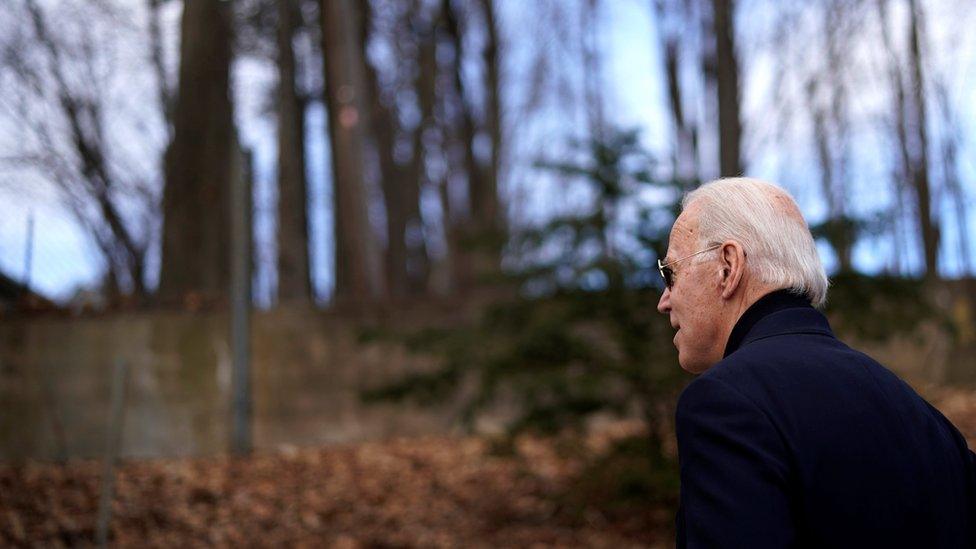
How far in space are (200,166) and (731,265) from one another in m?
9.93

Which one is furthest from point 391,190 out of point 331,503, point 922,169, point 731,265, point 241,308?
point 731,265

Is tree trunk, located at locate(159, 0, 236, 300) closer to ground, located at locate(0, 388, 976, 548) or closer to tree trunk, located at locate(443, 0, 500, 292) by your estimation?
ground, located at locate(0, 388, 976, 548)

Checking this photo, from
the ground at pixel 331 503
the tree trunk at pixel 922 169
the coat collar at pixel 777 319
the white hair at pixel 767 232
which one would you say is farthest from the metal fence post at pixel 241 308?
the tree trunk at pixel 922 169

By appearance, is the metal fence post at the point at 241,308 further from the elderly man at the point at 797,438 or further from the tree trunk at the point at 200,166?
the elderly man at the point at 797,438

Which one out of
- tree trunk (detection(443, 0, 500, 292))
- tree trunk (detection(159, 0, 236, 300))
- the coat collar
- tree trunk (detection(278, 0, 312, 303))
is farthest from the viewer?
tree trunk (detection(443, 0, 500, 292))

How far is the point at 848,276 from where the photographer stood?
258 inches

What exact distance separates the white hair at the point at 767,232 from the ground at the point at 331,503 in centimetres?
500

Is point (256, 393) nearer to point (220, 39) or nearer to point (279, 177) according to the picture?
point (220, 39)

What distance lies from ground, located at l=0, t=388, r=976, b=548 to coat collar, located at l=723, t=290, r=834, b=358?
5.00 metres

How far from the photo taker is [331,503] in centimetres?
799

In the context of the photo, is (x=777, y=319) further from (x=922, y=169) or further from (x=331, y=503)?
(x=922, y=169)

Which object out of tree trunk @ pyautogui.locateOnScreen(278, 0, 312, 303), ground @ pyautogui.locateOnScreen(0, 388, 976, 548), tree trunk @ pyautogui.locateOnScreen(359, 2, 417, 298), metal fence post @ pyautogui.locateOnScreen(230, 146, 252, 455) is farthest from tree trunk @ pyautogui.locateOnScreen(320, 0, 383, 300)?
tree trunk @ pyautogui.locateOnScreen(359, 2, 417, 298)

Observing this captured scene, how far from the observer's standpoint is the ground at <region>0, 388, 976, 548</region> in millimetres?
6754

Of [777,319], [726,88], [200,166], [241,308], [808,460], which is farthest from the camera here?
[200,166]
